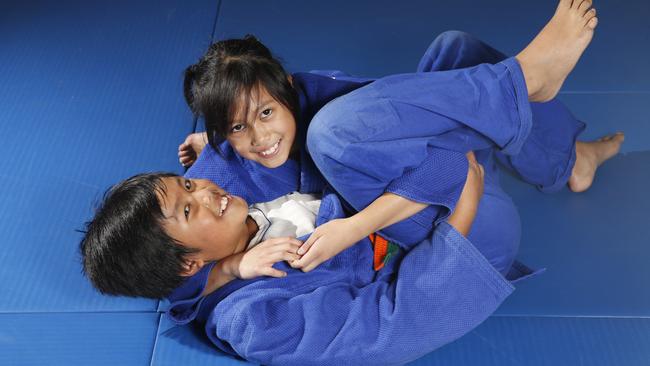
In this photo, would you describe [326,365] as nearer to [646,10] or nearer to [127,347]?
[127,347]

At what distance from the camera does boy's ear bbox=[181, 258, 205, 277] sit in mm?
1421

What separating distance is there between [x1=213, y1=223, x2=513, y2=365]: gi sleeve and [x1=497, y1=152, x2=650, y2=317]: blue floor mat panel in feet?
0.62

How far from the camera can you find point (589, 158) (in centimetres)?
177

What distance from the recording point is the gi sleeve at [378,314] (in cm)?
136

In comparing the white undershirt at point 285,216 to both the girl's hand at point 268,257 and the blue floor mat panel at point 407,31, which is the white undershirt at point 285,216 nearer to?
the girl's hand at point 268,257

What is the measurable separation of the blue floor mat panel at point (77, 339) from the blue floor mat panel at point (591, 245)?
761mm

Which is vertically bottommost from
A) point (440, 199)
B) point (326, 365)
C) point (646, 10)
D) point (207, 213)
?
point (326, 365)

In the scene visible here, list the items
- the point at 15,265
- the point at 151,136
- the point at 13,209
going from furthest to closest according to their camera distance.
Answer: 1. the point at 151,136
2. the point at 13,209
3. the point at 15,265

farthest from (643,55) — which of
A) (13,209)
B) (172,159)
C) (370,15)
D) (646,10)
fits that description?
(13,209)

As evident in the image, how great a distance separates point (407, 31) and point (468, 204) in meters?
0.94

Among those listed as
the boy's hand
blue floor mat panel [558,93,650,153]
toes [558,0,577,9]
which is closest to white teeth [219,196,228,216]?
the boy's hand

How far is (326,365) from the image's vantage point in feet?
4.48

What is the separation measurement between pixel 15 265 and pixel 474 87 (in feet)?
3.66

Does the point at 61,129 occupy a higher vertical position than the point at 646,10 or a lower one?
lower
